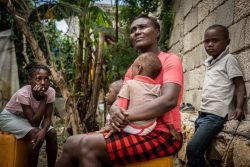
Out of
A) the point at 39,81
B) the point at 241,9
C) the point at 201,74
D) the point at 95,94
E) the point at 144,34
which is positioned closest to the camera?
the point at 144,34

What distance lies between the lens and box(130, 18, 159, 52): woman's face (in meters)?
2.31

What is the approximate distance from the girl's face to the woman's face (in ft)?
4.61

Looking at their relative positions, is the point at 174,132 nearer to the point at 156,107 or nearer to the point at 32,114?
the point at 156,107

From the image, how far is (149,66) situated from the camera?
2084 mm

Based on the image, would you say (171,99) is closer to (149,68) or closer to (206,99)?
(149,68)

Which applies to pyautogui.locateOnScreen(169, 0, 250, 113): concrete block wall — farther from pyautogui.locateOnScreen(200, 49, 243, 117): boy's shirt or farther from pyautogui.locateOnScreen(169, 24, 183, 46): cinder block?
pyautogui.locateOnScreen(200, 49, 243, 117): boy's shirt

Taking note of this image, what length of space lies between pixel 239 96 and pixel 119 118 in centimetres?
120

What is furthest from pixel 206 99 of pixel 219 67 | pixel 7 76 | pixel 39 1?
pixel 7 76

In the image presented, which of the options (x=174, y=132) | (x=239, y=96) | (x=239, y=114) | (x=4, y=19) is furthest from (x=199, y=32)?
(x=4, y=19)

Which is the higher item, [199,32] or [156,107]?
[199,32]

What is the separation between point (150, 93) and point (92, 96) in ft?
11.6

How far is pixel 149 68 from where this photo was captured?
6.83 ft

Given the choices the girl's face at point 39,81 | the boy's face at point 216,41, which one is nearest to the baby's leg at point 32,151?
the girl's face at point 39,81

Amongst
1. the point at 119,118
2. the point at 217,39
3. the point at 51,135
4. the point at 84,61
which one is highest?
the point at 217,39
